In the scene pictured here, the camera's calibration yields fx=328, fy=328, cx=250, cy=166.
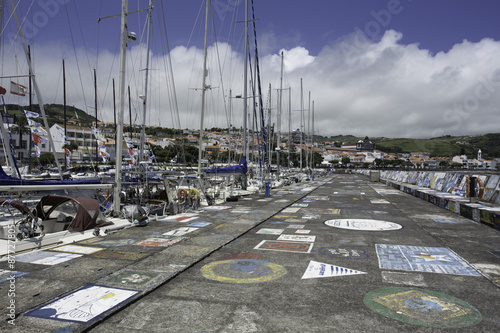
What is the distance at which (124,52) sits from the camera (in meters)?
15.5

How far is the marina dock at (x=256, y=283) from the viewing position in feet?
18.7

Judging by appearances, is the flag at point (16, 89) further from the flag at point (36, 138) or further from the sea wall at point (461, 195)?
the sea wall at point (461, 195)

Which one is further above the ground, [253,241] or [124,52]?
[124,52]

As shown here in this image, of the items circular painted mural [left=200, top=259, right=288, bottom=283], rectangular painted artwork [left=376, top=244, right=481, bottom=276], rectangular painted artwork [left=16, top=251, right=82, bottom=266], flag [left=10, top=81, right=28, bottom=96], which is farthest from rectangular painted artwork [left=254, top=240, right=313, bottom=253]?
flag [left=10, top=81, right=28, bottom=96]

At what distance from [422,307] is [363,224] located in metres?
9.87

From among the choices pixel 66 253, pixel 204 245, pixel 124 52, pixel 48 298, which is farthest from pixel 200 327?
pixel 124 52

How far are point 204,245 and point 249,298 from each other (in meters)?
4.67

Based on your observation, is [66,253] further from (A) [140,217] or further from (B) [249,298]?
(B) [249,298]

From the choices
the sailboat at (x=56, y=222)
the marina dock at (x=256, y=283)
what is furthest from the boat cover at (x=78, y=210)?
the marina dock at (x=256, y=283)

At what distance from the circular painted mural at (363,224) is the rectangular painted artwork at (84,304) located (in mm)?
10926

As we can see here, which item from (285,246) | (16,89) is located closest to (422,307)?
(285,246)

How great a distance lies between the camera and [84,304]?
626 centimetres

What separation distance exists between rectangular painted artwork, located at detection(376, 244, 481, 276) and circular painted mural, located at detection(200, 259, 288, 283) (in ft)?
9.99

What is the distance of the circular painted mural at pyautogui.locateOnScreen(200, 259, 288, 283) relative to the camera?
26.0 feet
